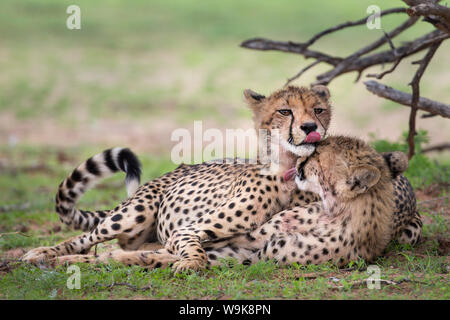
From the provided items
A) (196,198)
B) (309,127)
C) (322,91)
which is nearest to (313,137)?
(309,127)

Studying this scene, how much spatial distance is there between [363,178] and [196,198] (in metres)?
1.25

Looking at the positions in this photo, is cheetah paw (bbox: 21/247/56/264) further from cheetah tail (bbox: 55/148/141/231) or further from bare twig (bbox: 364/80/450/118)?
bare twig (bbox: 364/80/450/118)

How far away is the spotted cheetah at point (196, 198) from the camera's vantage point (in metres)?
4.02

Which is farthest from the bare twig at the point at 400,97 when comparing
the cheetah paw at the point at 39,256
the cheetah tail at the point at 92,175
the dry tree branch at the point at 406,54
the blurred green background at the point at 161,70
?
the blurred green background at the point at 161,70

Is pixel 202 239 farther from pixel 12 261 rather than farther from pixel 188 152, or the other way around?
pixel 188 152

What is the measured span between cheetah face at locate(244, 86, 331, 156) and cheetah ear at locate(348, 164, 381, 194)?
0.33m

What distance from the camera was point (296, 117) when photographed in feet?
13.4

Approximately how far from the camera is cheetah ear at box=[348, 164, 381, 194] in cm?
371

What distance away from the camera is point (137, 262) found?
3.90 m

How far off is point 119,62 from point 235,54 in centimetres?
257

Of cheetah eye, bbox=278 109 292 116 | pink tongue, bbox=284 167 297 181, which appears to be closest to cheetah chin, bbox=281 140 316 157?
pink tongue, bbox=284 167 297 181

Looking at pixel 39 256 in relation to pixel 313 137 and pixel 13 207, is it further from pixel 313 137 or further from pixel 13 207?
pixel 13 207

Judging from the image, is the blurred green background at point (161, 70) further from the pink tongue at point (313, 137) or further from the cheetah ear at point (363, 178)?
the cheetah ear at point (363, 178)
